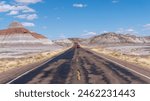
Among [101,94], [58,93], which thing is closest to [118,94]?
[101,94]

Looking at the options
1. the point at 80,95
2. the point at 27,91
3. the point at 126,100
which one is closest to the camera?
the point at 126,100

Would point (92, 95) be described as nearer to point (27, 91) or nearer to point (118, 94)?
point (118, 94)

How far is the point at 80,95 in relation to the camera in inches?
525

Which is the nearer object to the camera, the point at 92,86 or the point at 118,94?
the point at 118,94

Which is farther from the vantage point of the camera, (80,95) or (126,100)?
(80,95)

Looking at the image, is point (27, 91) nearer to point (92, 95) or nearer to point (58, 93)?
point (58, 93)

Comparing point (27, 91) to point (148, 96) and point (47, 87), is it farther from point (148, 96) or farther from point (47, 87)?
point (148, 96)

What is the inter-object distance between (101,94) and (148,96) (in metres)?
1.86

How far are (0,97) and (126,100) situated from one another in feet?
16.5

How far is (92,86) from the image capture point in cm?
1579

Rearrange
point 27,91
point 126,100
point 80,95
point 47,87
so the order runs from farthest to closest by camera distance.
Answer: point 47,87 → point 27,91 → point 80,95 → point 126,100

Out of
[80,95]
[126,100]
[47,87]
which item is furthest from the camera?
[47,87]

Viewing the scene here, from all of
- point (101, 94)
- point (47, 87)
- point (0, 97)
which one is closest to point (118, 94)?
point (101, 94)

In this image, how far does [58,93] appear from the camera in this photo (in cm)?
1379
